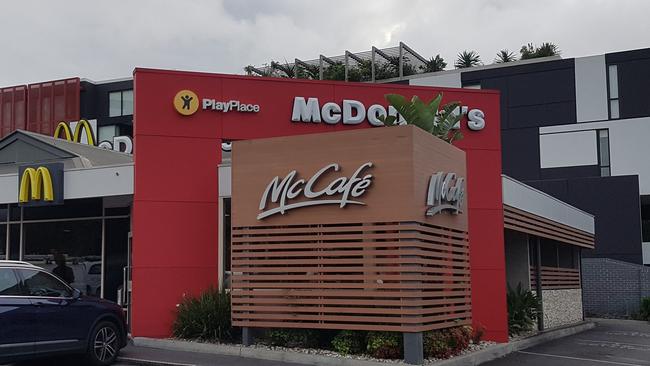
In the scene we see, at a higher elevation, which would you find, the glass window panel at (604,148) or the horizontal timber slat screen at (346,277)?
the glass window panel at (604,148)

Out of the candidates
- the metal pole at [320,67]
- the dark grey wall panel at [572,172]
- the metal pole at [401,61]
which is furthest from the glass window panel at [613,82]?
the metal pole at [320,67]

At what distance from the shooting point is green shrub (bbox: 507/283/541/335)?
19.0m

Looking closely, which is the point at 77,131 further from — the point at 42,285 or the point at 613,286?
the point at 42,285

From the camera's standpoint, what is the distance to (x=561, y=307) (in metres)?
23.7

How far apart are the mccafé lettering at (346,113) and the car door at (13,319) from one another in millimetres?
7743

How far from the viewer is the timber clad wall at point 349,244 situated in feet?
41.8

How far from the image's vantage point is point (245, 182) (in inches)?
556

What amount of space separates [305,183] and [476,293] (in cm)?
549

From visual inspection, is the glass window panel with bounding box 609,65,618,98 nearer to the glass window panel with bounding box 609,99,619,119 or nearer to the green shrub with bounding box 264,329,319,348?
the glass window panel with bounding box 609,99,619,119

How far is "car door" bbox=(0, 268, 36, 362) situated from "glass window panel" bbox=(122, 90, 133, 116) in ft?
104

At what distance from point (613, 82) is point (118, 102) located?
25.9 m

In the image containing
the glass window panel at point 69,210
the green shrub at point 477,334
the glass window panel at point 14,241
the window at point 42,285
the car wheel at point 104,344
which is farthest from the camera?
the glass window panel at point 14,241

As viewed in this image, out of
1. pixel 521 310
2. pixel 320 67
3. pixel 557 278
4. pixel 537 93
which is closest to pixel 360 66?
pixel 320 67

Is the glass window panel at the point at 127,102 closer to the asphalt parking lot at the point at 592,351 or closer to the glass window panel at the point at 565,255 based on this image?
the glass window panel at the point at 565,255
